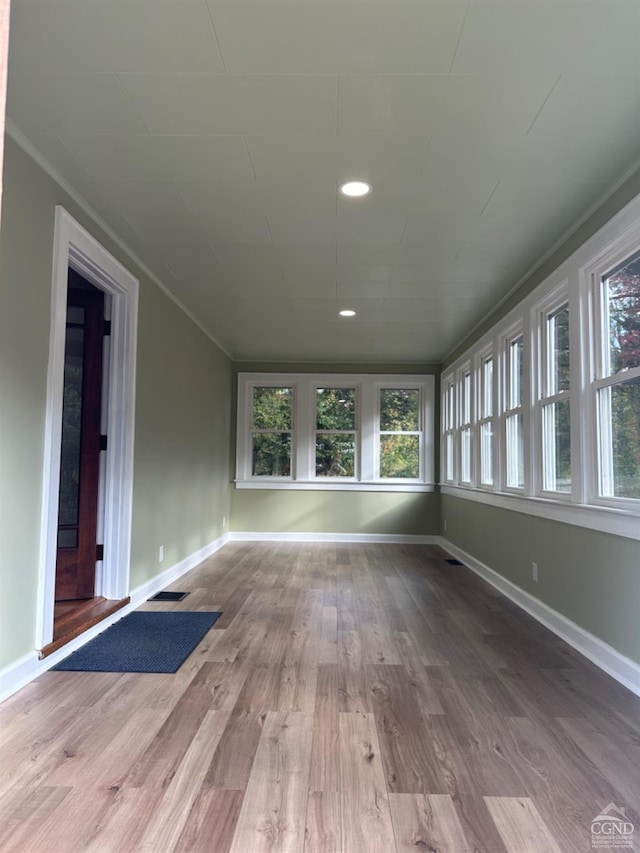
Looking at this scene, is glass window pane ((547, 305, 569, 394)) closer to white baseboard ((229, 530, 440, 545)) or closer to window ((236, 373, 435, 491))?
window ((236, 373, 435, 491))

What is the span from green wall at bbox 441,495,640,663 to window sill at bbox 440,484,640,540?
4 cm

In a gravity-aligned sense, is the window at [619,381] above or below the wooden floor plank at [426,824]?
above

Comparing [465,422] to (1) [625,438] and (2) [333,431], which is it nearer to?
(2) [333,431]

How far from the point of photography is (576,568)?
3.23m

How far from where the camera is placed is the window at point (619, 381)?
108 inches

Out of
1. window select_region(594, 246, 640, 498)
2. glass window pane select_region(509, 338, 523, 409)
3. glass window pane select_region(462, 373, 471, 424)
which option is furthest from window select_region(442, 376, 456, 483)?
window select_region(594, 246, 640, 498)

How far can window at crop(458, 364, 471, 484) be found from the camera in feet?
20.1

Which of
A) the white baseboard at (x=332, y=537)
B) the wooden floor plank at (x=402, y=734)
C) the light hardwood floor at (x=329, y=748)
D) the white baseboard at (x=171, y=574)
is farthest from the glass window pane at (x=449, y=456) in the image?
the wooden floor plank at (x=402, y=734)

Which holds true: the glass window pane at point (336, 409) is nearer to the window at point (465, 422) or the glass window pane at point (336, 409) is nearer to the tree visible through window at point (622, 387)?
the window at point (465, 422)

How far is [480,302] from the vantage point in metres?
4.81

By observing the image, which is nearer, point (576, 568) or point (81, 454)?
point (576, 568)

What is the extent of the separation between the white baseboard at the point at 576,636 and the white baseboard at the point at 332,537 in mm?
2477

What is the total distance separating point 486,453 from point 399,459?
2234mm

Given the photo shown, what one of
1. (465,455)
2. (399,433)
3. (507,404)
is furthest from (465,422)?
(507,404)
